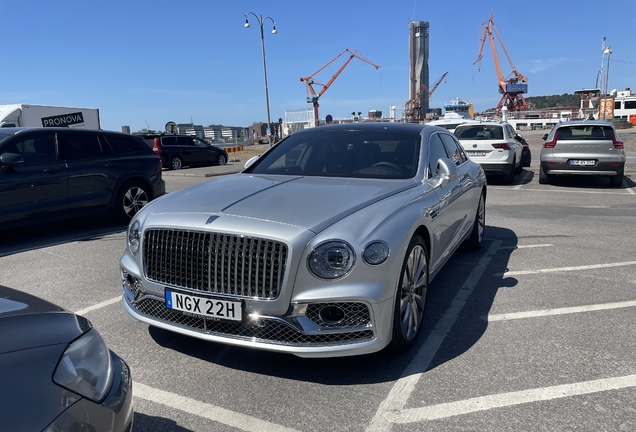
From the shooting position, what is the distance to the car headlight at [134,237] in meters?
3.43

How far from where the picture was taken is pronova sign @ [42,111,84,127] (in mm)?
27688

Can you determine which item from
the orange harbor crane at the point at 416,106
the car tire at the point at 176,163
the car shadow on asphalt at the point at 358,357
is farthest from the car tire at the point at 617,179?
the orange harbor crane at the point at 416,106

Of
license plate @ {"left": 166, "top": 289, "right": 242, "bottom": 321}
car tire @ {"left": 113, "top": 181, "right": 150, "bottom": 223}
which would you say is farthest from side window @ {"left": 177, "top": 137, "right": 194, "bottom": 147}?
license plate @ {"left": 166, "top": 289, "right": 242, "bottom": 321}

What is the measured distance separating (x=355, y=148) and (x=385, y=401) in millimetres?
2434

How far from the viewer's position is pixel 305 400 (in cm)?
290

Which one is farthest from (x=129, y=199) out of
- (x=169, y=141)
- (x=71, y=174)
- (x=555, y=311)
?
(x=169, y=141)

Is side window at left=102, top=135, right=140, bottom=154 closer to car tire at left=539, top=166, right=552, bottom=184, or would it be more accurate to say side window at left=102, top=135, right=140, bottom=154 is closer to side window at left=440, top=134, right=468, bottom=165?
side window at left=440, top=134, right=468, bottom=165

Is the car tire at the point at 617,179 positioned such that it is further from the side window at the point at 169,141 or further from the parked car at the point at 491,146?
the side window at the point at 169,141

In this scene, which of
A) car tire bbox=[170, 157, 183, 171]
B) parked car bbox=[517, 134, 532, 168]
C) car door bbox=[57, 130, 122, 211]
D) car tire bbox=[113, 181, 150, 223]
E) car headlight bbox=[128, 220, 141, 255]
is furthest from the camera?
car tire bbox=[170, 157, 183, 171]

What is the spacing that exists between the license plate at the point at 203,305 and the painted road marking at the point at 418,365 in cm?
95

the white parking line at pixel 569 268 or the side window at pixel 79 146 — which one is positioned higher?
the side window at pixel 79 146

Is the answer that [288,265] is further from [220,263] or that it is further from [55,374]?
[55,374]

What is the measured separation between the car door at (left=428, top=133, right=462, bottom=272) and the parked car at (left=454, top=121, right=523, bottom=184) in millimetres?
8853

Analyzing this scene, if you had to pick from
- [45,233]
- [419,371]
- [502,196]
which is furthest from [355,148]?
[502,196]
